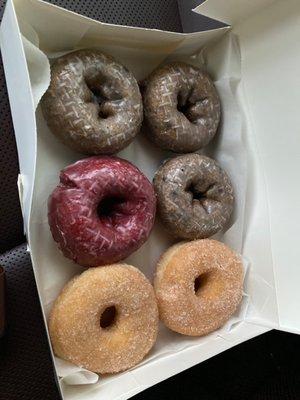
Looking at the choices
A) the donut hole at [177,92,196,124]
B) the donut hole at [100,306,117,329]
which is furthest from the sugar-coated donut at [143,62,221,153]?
the donut hole at [100,306,117,329]

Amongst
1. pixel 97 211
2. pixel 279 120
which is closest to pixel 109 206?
pixel 97 211

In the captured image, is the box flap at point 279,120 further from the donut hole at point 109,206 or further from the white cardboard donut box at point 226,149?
the donut hole at point 109,206

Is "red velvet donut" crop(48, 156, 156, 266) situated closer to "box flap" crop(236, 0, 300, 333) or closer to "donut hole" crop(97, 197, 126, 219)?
"donut hole" crop(97, 197, 126, 219)

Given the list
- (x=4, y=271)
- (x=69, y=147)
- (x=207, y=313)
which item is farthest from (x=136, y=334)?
(x=69, y=147)

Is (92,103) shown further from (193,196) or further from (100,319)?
(100,319)

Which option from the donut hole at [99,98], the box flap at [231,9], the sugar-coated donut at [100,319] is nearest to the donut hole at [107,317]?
the sugar-coated donut at [100,319]

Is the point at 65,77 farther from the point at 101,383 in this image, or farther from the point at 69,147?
the point at 101,383
